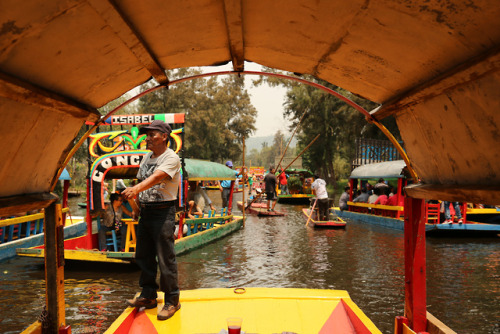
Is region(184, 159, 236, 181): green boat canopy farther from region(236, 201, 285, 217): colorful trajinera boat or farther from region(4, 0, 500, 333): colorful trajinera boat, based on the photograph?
region(4, 0, 500, 333): colorful trajinera boat

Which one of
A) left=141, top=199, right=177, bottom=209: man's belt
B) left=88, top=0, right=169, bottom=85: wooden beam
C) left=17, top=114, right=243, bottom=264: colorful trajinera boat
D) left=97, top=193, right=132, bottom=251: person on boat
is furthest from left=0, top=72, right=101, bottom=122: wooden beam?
left=97, top=193, right=132, bottom=251: person on boat

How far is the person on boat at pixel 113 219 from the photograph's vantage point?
7.80 meters

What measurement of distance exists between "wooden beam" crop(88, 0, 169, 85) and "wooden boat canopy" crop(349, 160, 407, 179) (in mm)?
12051

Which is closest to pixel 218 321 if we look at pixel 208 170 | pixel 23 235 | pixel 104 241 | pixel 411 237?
pixel 411 237

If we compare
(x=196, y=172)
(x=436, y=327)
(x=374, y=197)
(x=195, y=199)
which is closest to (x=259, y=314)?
(x=436, y=327)

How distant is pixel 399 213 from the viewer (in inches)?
556

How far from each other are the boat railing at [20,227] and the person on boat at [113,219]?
2159 millimetres

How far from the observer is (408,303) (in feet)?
10.8

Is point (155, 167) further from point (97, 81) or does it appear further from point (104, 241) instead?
point (104, 241)

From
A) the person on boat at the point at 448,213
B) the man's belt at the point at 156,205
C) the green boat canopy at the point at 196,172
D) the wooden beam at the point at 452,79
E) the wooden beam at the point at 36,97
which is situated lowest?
the person on boat at the point at 448,213

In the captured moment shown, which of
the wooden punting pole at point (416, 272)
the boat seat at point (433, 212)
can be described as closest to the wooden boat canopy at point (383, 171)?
the boat seat at point (433, 212)

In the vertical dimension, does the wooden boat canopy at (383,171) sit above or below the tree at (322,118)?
below

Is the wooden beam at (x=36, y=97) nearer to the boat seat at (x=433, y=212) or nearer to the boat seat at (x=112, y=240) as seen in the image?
the boat seat at (x=112, y=240)

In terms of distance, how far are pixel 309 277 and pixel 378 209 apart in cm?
860
